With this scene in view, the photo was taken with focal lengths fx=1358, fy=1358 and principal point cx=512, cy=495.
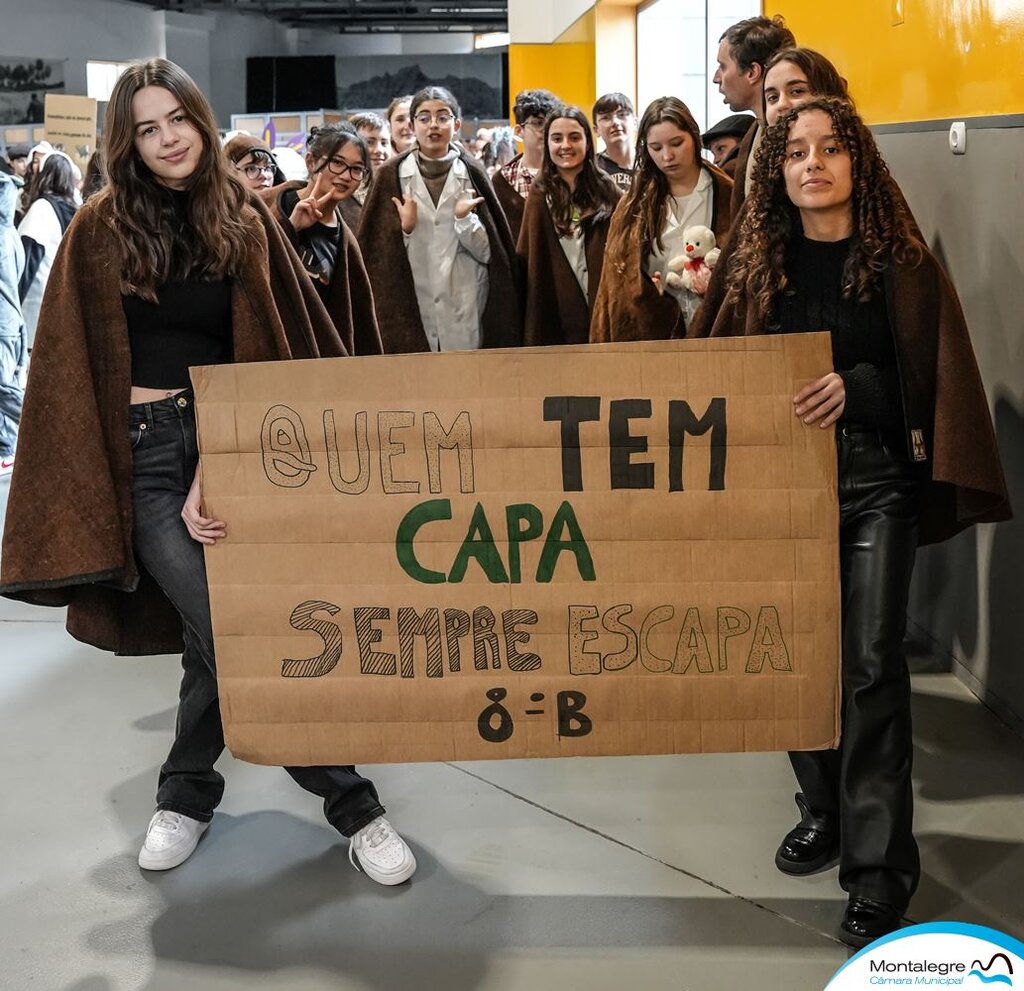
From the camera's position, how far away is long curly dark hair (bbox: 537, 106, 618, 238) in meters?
4.65

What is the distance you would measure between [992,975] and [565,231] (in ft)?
11.7

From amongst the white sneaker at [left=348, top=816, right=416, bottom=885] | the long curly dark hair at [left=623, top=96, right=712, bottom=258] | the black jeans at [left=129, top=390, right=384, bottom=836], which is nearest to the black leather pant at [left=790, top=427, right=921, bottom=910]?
the white sneaker at [left=348, top=816, right=416, bottom=885]

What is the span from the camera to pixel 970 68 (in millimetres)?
3447

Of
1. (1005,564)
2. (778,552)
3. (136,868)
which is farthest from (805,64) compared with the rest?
(136,868)

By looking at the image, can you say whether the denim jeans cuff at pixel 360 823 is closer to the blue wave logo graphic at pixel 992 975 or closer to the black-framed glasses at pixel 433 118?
the blue wave logo graphic at pixel 992 975

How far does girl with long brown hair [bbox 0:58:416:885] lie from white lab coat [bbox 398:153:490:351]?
232cm

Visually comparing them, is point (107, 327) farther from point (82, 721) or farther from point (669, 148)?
point (669, 148)

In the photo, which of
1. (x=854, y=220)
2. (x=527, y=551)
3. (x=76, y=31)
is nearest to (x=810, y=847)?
(x=527, y=551)

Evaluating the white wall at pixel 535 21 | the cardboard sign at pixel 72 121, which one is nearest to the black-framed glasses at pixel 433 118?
the cardboard sign at pixel 72 121

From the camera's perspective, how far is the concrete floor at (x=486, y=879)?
Result: 2.42 m

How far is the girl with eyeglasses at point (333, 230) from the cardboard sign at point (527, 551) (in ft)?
3.86

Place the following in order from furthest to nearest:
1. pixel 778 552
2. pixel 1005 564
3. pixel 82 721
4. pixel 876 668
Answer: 1. pixel 82 721
2. pixel 1005 564
3. pixel 876 668
4. pixel 778 552

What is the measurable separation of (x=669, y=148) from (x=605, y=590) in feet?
6.40

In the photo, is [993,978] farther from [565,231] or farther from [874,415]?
[565,231]
